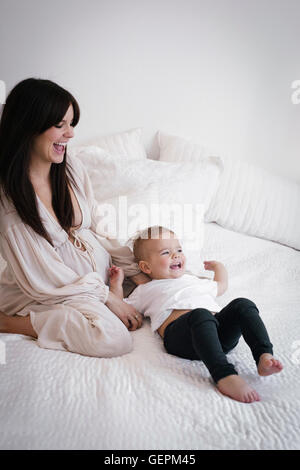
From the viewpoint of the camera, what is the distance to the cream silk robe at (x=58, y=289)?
117 cm

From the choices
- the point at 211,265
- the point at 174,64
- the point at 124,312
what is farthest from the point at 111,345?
the point at 174,64

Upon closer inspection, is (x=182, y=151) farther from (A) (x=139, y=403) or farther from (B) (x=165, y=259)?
(A) (x=139, y=403)

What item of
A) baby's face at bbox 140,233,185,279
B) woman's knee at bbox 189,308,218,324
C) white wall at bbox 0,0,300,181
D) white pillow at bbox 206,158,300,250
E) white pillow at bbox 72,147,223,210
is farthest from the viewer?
white pillow at bbox 206,158,300,250

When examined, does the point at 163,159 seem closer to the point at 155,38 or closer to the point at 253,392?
the point at 155,38

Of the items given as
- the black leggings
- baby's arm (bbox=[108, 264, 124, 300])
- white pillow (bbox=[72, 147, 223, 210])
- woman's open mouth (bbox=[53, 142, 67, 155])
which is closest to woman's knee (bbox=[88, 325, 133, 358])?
the black leggings

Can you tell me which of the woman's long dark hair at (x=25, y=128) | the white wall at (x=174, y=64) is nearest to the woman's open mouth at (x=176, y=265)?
the woman's long dark hair at (x=25, y=128)

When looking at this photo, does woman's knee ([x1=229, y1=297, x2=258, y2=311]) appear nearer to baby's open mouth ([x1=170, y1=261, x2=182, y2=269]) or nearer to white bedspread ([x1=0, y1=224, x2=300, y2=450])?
white bedspread ([x1=0, y1=224, x2=300, y2=450])

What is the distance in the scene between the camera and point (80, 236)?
4.64 feet

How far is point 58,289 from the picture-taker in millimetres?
1250

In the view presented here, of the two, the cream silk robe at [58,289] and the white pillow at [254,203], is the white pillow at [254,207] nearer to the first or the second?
the white pillow at [254,203]

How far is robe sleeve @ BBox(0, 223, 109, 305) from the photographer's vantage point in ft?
4.06

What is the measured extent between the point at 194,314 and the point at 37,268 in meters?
0.47

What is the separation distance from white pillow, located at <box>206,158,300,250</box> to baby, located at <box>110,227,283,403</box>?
593 millimetres

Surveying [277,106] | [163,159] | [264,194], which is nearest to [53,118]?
[163,159]
